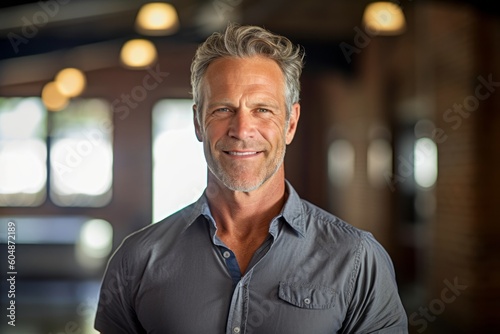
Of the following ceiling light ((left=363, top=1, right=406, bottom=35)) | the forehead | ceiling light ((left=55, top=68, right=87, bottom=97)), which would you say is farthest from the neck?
ceiling light ((left=55, top=68, right=87, bottom=97))

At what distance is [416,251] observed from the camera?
5.48 meters

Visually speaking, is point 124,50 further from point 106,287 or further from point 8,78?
point 106,287

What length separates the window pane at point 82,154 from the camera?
6.33 m

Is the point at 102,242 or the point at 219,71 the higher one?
the point at 219,71

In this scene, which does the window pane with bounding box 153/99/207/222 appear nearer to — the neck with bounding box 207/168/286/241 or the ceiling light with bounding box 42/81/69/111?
the ceiling light with bounding box 42/81/69/111

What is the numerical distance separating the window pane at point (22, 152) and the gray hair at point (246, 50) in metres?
4.81

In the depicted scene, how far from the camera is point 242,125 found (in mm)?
1412

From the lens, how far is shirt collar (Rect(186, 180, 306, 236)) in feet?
4.75

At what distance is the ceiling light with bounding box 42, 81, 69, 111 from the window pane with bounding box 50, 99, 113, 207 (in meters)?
0.08

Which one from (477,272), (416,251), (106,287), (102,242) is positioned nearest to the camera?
(106,287)

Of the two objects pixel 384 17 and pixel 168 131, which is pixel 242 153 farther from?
pixel 168 131

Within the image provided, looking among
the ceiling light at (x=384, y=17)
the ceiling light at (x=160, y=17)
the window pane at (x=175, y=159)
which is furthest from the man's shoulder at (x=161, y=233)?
the window pane at (x=175, y=159)

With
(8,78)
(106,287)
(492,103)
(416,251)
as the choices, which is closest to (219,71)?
(106,287)

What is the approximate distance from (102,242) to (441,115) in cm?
375
